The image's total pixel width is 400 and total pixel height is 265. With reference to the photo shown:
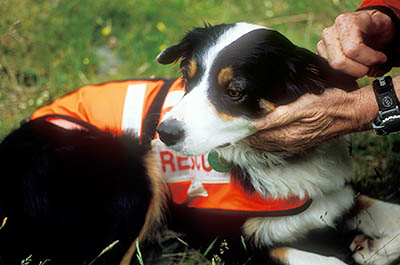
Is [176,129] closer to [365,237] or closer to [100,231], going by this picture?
[100,231]

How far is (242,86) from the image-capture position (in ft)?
5.45

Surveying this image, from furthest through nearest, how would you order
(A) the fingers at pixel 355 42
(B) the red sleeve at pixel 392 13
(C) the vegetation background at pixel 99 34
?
(C) the vegetation background at pixel 99 34, (B) the red sleeve at pixel 392 13, (A) the fingers at pixel 355 42

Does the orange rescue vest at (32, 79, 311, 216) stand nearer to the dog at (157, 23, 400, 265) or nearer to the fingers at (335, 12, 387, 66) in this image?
the dog at (157, 23, 400, 265)

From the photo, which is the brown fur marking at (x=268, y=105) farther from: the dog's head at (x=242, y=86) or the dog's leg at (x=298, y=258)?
the dog's leg at (x=298, y=258)

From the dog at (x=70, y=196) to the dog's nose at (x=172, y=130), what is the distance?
558 millimetres

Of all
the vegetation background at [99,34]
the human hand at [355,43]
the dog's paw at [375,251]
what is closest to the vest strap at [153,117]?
the human hand at [355,43]

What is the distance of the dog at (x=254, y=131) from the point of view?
166 centimetres

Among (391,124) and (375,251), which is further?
(375,251)

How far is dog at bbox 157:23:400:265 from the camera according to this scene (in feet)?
5.46

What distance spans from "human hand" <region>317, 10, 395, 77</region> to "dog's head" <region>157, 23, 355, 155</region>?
0.06 meters

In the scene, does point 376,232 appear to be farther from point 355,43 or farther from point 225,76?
point 225,76

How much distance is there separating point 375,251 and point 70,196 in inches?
58.1

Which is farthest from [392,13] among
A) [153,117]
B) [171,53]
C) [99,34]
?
[99,34]

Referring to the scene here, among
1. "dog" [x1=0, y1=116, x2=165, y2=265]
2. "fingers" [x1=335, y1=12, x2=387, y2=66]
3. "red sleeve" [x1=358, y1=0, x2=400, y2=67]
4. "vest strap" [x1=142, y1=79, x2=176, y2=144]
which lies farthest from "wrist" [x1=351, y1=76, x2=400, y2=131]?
"dog" [x1=0, y1=116, x2=165, y2=265]
